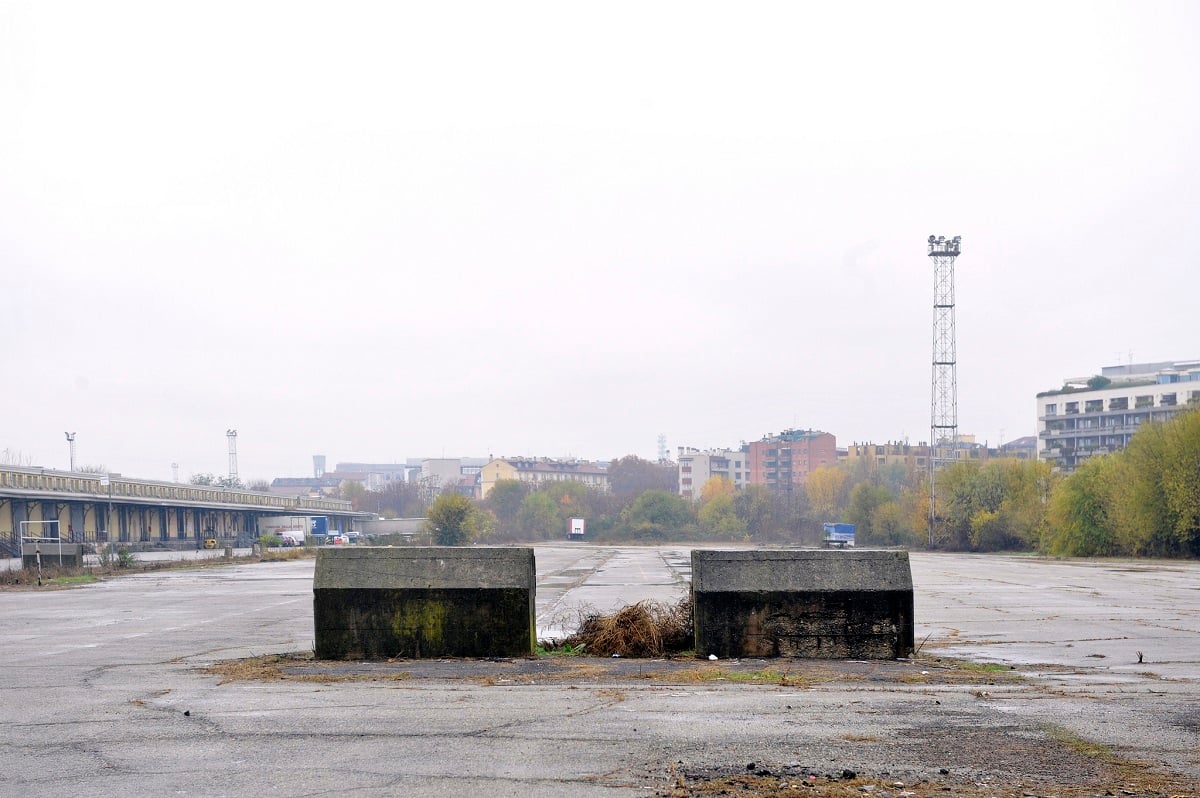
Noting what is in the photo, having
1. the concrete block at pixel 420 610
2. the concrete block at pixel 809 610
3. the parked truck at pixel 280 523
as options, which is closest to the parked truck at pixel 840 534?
the parked truck at pixel 280 523

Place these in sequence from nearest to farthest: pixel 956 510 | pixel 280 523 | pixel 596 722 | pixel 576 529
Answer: pixel 596 722
pixel 956 510
pixel 280 523
pixel 576 529

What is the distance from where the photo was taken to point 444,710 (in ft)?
31.2

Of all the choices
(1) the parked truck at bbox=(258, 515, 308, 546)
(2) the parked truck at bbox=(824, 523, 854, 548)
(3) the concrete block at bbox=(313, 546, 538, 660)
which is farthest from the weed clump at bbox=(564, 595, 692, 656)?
(1) the parked truck at bbox=(258, 515, 308, 546)

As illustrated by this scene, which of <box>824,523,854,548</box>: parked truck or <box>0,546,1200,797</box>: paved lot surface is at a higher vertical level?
<box>0,546,1200,797</box>: paved lot surface

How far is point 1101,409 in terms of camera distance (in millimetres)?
130750

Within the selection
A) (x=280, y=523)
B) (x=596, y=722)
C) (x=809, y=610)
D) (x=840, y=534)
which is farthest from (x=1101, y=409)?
(x=596, y=722)

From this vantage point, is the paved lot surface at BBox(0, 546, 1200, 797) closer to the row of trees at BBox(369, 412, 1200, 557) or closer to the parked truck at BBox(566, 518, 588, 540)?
the row of trees at BBox(369, 412, 1200, 557)

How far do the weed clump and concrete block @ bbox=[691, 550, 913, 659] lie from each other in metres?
0.57

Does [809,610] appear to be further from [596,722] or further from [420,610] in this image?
[596,722]

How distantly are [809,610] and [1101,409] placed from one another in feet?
425

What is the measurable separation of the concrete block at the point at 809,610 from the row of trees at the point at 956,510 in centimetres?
5660

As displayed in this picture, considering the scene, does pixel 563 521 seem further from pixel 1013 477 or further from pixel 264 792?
pixel 264 792

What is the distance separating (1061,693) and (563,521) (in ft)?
506

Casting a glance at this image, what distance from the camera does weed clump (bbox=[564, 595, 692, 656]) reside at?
13844mm
